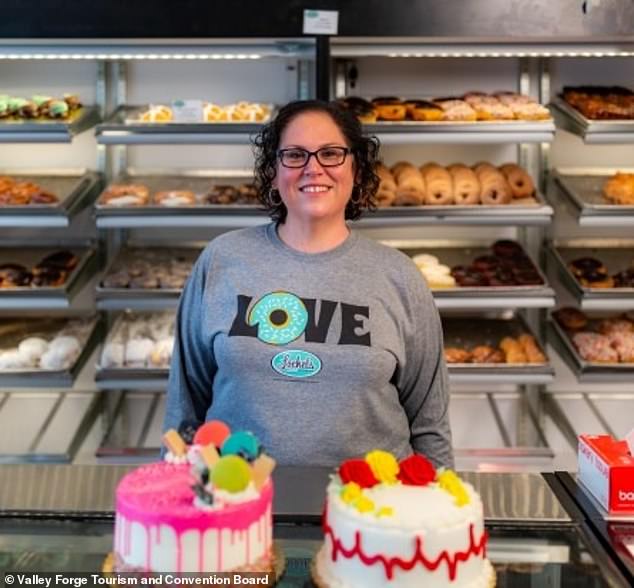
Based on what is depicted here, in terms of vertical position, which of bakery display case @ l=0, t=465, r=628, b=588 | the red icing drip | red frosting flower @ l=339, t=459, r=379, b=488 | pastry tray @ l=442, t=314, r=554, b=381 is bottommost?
pastry tray @ l=442, t=314, r=554, b=381

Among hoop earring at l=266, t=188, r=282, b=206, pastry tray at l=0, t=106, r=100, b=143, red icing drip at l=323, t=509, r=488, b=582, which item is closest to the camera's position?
red icing drip at l=323, t=509, r=488, b=582

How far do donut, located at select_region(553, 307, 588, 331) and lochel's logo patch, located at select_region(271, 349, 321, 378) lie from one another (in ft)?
7.13

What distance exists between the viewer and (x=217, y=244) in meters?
2.19

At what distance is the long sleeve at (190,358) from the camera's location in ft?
7.07

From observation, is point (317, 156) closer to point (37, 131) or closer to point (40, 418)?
point (37, 131)

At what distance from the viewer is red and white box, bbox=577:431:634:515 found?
5.39 ft

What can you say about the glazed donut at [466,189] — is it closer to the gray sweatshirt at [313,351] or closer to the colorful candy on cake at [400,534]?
the gray sweatshirt at [313,351]

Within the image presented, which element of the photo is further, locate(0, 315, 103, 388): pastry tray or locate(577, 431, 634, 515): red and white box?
locate(0, 315, 103, 388): pastry tray

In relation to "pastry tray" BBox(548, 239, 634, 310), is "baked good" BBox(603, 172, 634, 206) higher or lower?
higher

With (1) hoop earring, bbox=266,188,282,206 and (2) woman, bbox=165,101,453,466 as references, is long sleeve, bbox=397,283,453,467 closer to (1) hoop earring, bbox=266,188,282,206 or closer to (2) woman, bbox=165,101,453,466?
(2) woman, bbox=165,101,453,466

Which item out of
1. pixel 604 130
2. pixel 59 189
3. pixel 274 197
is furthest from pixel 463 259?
pixel 274 197

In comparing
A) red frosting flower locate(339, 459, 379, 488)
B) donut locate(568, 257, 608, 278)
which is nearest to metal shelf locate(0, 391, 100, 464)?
donut locate(568, 257, 608, 278)

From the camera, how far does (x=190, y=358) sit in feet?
7.14

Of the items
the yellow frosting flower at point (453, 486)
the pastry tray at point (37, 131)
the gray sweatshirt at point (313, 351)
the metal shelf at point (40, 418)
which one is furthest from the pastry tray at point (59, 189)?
the yellow frosting flower at point (453, 486)
